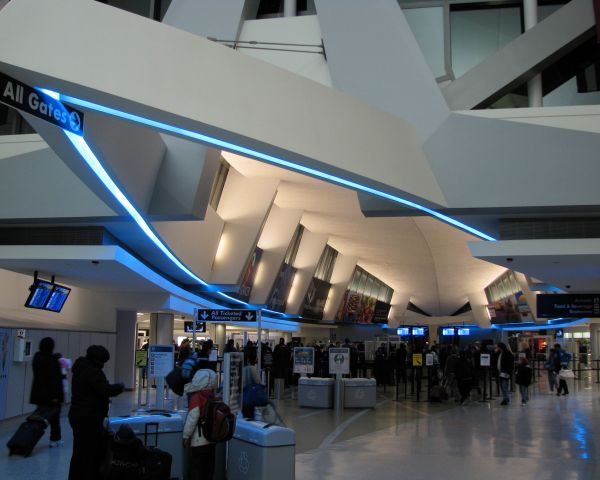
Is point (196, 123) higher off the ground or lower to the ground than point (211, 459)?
higher

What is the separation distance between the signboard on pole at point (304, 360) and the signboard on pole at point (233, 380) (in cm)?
793

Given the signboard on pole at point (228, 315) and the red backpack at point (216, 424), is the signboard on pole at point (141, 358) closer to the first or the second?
the signboard on pole at point (228, 315)

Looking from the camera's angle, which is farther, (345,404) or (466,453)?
(345,404)

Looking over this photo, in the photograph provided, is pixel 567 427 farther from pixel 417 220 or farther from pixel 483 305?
pixel 483 305

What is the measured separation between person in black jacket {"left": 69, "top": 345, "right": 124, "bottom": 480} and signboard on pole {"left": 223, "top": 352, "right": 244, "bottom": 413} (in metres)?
2.25

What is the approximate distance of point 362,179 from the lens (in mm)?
9383

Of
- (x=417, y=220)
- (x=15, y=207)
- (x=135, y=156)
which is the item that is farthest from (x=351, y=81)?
(x=417, y=220)

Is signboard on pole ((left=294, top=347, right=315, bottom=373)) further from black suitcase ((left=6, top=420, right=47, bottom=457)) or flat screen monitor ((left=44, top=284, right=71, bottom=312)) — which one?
black suitcase ((left=6, top=420, right=47, bottom=457))

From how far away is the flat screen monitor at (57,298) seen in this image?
15250 millimetres

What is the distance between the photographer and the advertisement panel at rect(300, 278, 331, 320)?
33.8 m

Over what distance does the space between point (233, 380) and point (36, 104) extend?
4.50 metres

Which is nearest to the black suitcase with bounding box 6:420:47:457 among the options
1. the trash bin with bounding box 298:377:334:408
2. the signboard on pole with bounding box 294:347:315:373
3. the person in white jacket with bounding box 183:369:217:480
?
the person in white jacket with bounding box 183:369:217:480

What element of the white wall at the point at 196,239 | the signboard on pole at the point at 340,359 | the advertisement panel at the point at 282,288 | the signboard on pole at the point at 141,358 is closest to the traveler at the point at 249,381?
the white wall at the point at 196,239

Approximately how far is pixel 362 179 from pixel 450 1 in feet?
30.8
